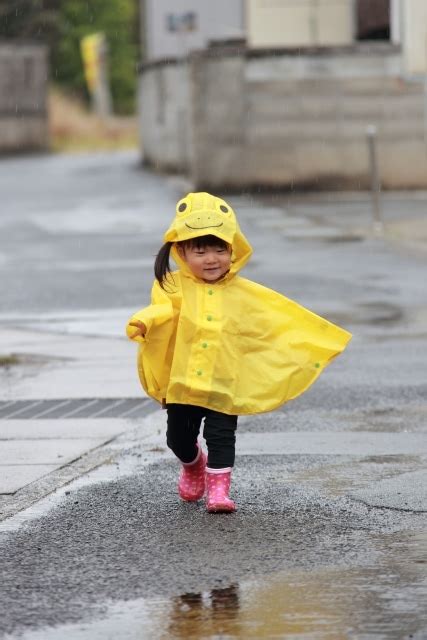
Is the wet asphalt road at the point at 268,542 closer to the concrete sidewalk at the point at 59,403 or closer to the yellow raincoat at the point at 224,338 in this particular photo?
the concrete sidewalk at the point at 59,403

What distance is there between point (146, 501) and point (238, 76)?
64.9 ft

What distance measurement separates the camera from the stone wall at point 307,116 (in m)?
25.8

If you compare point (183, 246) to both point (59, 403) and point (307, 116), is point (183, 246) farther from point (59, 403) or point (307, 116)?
point (307, 116)

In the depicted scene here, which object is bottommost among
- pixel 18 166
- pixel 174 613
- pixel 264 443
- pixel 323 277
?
pixel 18 166

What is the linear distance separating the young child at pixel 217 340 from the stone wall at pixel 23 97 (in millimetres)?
37240

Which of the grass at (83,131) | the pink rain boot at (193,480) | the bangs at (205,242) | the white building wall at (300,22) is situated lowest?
the grass at (83,131)

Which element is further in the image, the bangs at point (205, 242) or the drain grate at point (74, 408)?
the drain grate at point (74, 408)

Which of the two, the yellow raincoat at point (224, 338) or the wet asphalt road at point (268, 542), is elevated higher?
the yellow raincoat at point (224, 338)

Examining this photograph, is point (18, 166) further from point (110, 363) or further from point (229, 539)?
point (229, 539)

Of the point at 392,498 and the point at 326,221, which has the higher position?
the point at 392,498

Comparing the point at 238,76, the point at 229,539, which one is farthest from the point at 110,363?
the point at 238,76

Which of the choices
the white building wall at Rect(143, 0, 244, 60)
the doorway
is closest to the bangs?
the doorway

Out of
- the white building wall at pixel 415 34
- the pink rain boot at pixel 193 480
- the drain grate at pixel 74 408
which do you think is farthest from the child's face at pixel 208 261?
the white building wall at pixel 415 34

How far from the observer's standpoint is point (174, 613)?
4961 millimetres
